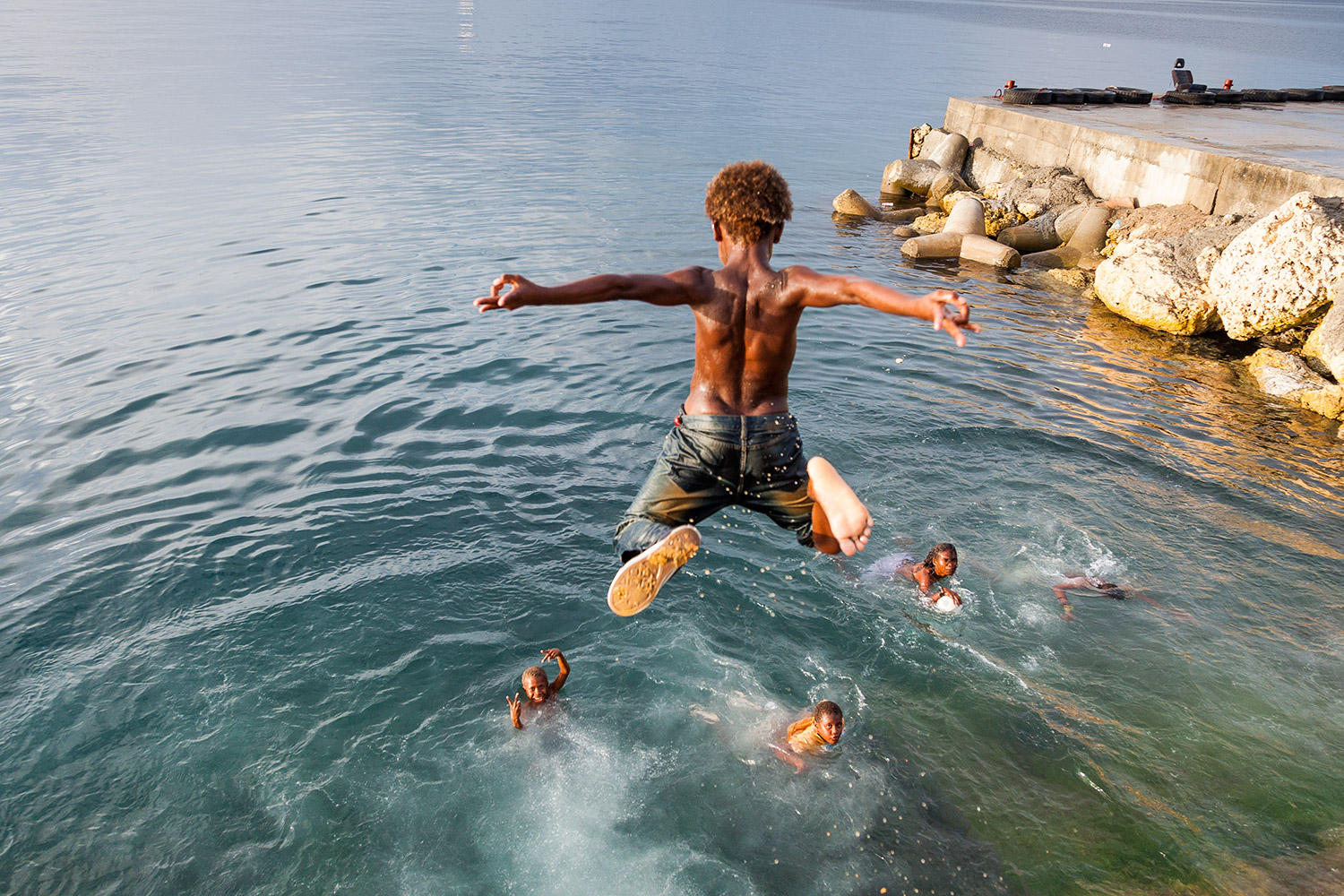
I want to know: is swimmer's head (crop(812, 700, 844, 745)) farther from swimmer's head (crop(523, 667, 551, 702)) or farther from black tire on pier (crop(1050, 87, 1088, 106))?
black tire on pier (crop(1050, 87, 1088, 106))

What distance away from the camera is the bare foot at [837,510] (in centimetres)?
516

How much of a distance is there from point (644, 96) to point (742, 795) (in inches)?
1739

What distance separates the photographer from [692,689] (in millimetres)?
7945

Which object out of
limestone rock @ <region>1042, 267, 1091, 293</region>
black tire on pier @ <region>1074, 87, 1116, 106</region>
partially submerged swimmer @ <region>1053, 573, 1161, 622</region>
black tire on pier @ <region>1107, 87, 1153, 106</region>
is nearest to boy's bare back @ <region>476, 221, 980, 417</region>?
partially submerged swimmer @ <region>1053, 573, 1161, 622</region>

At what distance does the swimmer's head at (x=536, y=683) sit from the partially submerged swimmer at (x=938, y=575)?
13.3 ft

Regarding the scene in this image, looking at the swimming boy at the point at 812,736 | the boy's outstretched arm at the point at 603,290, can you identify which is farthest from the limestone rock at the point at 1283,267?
the boy's outstretched arm at the point at 603,290

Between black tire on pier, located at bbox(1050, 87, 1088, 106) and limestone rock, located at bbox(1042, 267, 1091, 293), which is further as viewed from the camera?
black tire on pier, located at bbox(1050, 87, 1088, 106)

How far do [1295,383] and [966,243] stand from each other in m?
9.30

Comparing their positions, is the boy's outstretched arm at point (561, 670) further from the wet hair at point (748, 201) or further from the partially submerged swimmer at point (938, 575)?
the wet hair at point (748, 201)

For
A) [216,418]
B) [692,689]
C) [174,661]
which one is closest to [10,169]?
[216,418]

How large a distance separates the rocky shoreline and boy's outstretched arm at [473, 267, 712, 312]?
Result: 505 inches

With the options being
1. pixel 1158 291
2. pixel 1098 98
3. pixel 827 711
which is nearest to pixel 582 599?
pixel 827 711

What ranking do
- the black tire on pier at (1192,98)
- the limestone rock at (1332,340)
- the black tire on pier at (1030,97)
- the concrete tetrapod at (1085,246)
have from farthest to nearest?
the black tire on pier at (1030,97) → the black tire on pier at (1192,98) → the concrete tetrapod at (1085,246) → the limestone rock at (1332,340)

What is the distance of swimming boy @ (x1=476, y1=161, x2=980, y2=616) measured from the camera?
16.7 feet
